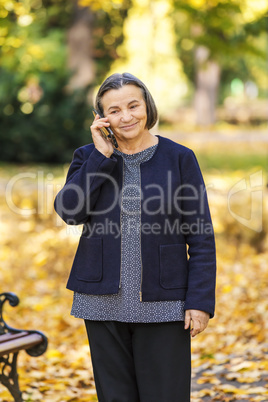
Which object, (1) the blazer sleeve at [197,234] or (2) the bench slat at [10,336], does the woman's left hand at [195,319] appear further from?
(2) the bench slat at [10,336]

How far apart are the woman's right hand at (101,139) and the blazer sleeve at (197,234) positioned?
320 millimetres

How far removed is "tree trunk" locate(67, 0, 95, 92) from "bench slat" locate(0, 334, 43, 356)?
11528 millimetres

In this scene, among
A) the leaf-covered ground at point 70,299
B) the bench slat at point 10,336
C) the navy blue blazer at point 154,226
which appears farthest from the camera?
the leaf-covered ground at point 70,299

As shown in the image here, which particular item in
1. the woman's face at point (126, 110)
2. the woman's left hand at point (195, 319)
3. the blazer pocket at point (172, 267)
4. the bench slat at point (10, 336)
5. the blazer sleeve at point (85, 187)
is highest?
the woman's face at point (126, 110)

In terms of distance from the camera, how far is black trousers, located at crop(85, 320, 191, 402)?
8.76 ft

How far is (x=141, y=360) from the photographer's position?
→ 268 cm

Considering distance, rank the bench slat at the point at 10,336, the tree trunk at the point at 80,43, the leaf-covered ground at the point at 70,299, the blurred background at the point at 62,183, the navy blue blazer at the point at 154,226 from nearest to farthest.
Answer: the navy blue blazer at the point at 154,226 < the bench slat at the point at 10,336 < the leaf-covered ground at the point at 70,299 < the blurred background at the point at 62,183 < the tree trunk at the point at 80,43

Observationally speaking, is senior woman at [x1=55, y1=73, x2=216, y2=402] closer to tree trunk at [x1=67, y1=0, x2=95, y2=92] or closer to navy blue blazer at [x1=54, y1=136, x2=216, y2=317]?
navy blue blazer at [x1=54, y1=136, x2=216, y2=317]

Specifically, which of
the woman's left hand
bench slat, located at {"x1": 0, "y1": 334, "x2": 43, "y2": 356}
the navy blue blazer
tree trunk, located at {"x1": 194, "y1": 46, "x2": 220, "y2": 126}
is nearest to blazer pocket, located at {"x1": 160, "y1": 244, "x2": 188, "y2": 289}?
the navy blue blazer

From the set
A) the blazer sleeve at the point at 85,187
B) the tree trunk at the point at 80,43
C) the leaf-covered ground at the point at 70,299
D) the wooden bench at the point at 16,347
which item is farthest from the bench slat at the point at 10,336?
the tree trunk at the point at 80,43

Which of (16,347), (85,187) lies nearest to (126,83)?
(85,187)

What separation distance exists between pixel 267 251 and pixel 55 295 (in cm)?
270

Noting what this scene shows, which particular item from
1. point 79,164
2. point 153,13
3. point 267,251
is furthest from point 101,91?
point 153,13

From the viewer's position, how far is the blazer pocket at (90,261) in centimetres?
267
